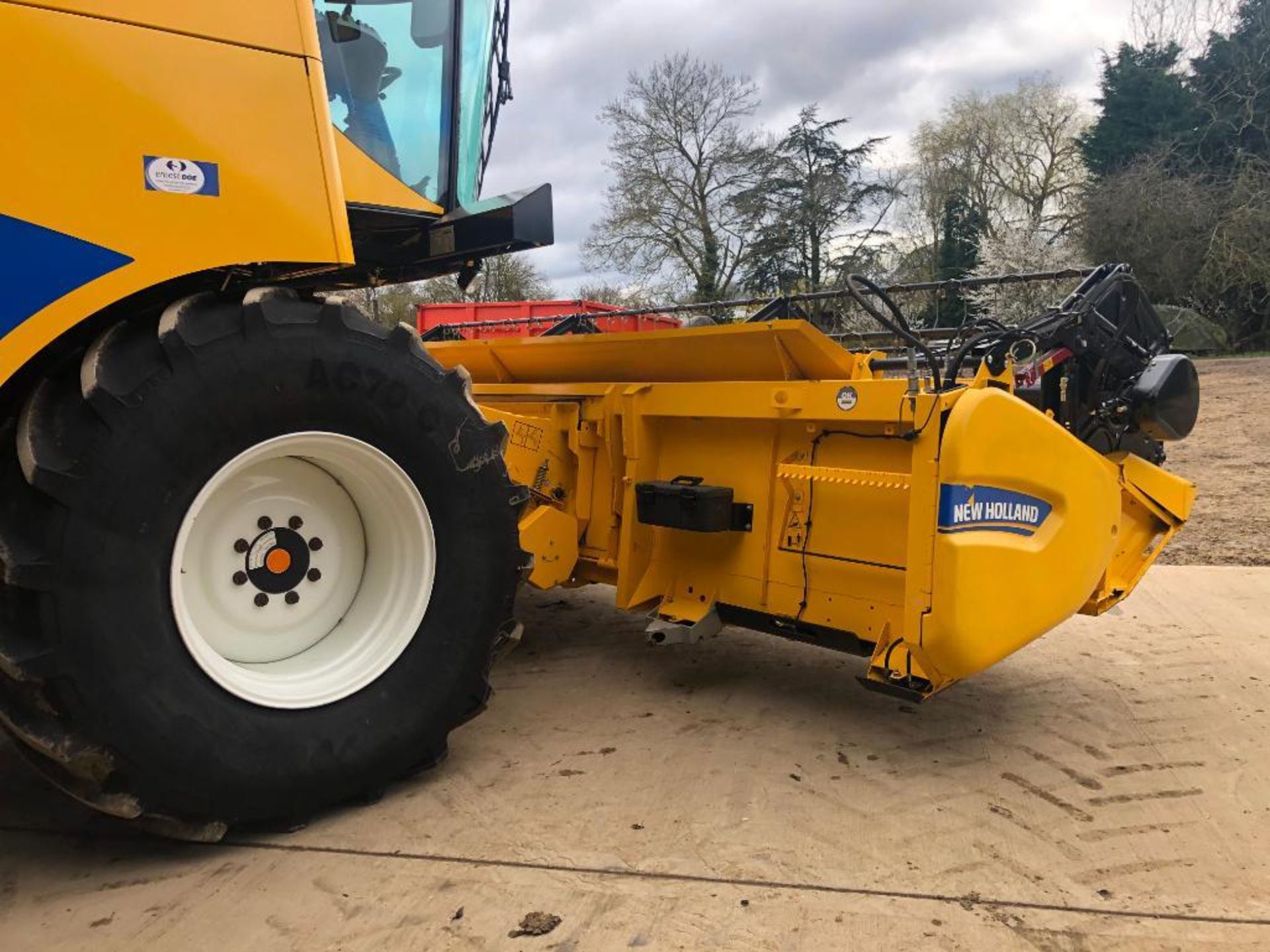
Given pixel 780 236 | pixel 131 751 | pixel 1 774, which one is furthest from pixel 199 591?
pixel 780 236

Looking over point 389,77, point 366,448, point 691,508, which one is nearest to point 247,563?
Answer: point 366,448

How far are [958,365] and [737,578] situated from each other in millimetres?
1071

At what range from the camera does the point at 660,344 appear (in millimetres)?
3543

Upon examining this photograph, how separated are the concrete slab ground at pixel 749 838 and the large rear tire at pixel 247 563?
0.24 meters

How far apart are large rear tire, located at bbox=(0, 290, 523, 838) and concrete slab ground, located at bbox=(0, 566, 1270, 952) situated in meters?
0.24

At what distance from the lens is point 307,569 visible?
264cm

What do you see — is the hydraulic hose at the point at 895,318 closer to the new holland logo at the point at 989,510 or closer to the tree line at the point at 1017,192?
the new holland logo at the point at 989,510

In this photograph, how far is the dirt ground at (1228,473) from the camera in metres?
5.99

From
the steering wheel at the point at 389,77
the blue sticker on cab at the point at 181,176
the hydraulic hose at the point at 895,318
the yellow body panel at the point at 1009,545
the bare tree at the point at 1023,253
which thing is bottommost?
the yellow body panel at the point at 1009,545

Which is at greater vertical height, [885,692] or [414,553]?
[414,553]

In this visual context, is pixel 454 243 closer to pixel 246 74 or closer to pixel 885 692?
pixel 246 74

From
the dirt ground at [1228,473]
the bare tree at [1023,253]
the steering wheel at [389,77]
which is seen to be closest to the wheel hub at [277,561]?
the steering wheel at [389,77]

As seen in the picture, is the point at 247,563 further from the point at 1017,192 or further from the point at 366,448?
the point at 1017,192

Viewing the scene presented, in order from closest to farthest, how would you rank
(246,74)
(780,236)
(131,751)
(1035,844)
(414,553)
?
(131,751) → (246,74) → (1035,844) → (414,553) → (780,236)
